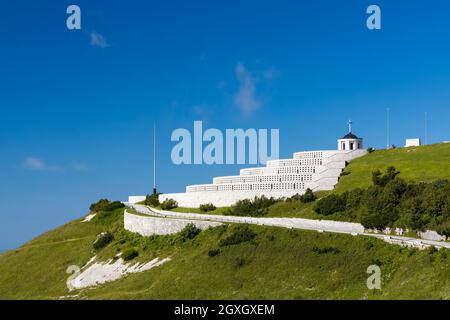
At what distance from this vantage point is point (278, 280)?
48.1 metres

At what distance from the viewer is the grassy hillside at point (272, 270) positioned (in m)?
40.6

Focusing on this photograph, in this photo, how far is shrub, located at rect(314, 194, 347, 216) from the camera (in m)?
68.1

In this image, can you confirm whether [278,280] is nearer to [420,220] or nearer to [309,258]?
[309,258]

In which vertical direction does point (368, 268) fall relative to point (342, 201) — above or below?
below

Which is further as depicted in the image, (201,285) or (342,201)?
(342,201)

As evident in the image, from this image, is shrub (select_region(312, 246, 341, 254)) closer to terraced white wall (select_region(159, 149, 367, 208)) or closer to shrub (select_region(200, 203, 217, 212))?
terraced white wall (select_region(159, 149, 367, 208))

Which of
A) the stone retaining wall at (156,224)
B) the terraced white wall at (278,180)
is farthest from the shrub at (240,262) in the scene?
the terraced white wall at (278,180)

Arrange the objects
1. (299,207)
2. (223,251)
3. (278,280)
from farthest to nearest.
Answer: (299,207), (223,251), (278,280)

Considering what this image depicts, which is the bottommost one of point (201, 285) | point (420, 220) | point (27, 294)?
point (27, 294)

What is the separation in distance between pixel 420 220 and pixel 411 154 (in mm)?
38424

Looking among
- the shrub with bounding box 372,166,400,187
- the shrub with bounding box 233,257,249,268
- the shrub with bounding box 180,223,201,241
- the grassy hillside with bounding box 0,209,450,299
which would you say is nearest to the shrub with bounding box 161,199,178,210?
the grassy hillside with bounding box 0,209,450,299

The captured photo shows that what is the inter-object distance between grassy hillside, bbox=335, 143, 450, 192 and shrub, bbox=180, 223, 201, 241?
70.9ft

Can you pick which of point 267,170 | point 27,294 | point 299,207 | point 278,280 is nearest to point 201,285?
point 278,280

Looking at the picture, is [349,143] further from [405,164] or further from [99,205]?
[99,205]
